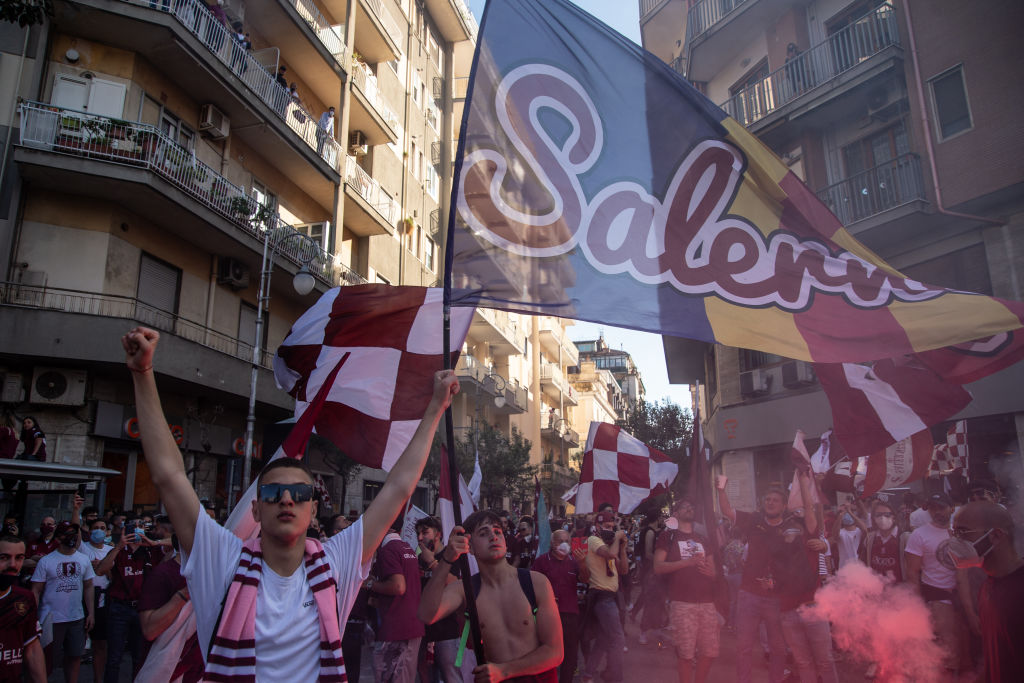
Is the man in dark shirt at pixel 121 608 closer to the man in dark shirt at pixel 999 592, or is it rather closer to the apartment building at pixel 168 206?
the apartment building at pixel 168 206

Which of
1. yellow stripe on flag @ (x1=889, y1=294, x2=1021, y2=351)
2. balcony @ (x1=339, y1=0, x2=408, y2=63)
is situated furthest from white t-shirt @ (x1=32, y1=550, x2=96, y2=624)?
balcony @ (x1=339, y1=0, x2=408, y2=63)

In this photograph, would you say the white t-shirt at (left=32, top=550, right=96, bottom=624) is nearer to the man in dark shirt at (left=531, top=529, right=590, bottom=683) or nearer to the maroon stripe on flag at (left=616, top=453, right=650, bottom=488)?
the man in dark shirt at (left=531, top=529, right=590, bottom=683)

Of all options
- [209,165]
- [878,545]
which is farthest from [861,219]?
[209,165]

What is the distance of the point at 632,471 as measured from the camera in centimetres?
1305

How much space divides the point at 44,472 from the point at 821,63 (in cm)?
1784

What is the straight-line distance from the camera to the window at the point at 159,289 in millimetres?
15820

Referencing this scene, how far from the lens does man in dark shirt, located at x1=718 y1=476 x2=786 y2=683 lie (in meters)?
6.68

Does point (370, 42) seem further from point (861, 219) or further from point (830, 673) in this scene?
point (830, 673)

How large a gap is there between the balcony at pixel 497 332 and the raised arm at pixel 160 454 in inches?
1240

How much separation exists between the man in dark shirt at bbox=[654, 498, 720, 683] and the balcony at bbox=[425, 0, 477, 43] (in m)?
31.0

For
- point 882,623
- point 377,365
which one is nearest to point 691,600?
point 882,623

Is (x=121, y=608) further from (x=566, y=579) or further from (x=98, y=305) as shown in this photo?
(x=98, y=305)

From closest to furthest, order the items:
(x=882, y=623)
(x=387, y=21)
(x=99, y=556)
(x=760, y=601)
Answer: (x=760, y=601)
(x=882, y=623)
(x=99, y=556)
(x=387, y=21)

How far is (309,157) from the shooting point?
20250 millimetres
